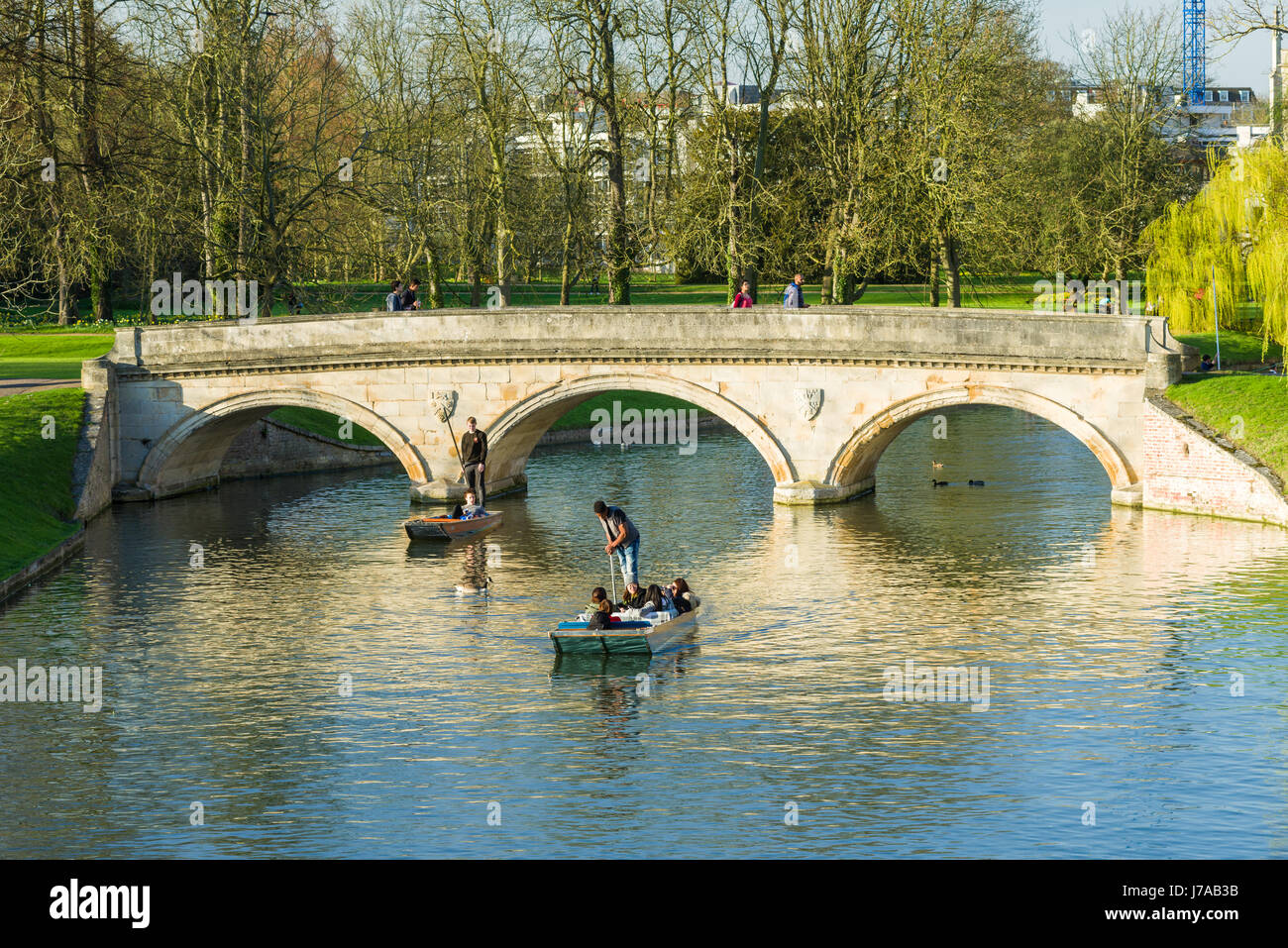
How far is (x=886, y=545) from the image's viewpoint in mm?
33094

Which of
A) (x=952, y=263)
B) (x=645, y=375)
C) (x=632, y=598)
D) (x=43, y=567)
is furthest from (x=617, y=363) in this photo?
(x=952, y=263)

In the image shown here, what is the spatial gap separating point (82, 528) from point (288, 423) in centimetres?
1252

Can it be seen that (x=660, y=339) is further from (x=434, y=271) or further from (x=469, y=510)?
(x=434, y=271)

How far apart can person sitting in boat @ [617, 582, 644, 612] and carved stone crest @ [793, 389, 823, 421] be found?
12.8m

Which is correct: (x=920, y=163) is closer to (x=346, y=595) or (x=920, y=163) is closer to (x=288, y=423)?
(x=288, y=423)

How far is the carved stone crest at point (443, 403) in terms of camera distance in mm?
39250

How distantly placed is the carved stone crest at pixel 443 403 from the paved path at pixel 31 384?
1016 centimetres

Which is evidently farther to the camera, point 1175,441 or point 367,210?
point 367,210

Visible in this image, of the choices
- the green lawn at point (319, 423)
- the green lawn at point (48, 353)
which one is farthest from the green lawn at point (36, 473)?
the green lawn at point (319, 423)

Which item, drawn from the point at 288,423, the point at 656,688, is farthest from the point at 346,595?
the point at 288,423

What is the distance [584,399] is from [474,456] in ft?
11.5

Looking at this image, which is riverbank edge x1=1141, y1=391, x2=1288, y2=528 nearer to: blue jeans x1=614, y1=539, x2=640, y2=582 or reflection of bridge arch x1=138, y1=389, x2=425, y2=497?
blue jeans x1=614, y1=539, x2=640, y2=582

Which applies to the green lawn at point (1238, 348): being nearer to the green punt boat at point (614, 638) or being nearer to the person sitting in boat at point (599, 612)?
the green punt boat at point (614, 638)

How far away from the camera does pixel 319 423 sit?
49.7 metres
